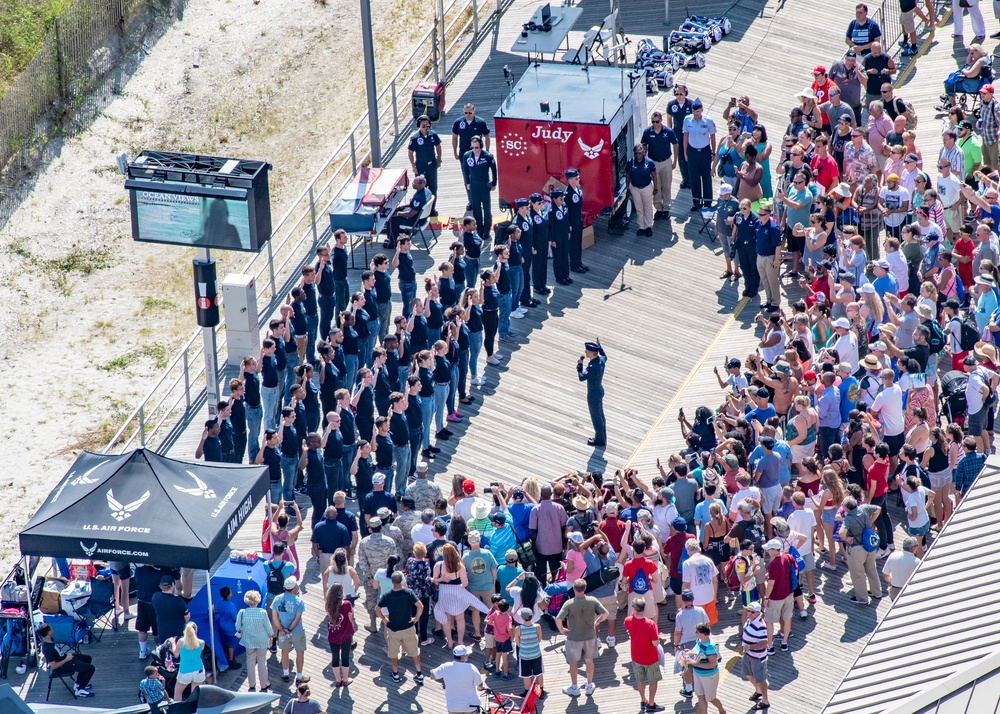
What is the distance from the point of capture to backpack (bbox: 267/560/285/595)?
1897cm

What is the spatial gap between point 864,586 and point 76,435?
47.5ft

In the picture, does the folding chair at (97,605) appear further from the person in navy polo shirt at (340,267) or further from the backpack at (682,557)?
the backpack at (682,557)

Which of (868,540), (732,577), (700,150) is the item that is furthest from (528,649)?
(700,150)

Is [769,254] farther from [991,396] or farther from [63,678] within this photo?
[63,678]

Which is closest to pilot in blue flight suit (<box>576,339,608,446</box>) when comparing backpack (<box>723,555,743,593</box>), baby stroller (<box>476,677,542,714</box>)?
backpack (<box>723,555,743,593</box>)

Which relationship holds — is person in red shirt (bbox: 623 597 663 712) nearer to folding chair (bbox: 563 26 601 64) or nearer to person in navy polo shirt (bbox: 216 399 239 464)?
person in navy polo shirt (bbox: 216 399 239 464)

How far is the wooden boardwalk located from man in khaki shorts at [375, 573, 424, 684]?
0.36 meters

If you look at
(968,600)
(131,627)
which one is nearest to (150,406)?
(131,627)

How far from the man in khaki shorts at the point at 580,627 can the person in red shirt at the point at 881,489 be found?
331 cm

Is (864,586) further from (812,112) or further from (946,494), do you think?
(812,112)

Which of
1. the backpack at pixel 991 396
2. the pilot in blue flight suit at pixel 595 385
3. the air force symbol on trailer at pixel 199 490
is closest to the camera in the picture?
the air force symbol on trailer at pixel 199 490

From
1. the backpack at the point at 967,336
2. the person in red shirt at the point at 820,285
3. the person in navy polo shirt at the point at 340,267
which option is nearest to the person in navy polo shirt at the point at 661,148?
the person in red shirt at the point at 820,285

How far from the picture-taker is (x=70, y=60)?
3634 centimetres

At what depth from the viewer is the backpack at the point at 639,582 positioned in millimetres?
18547
